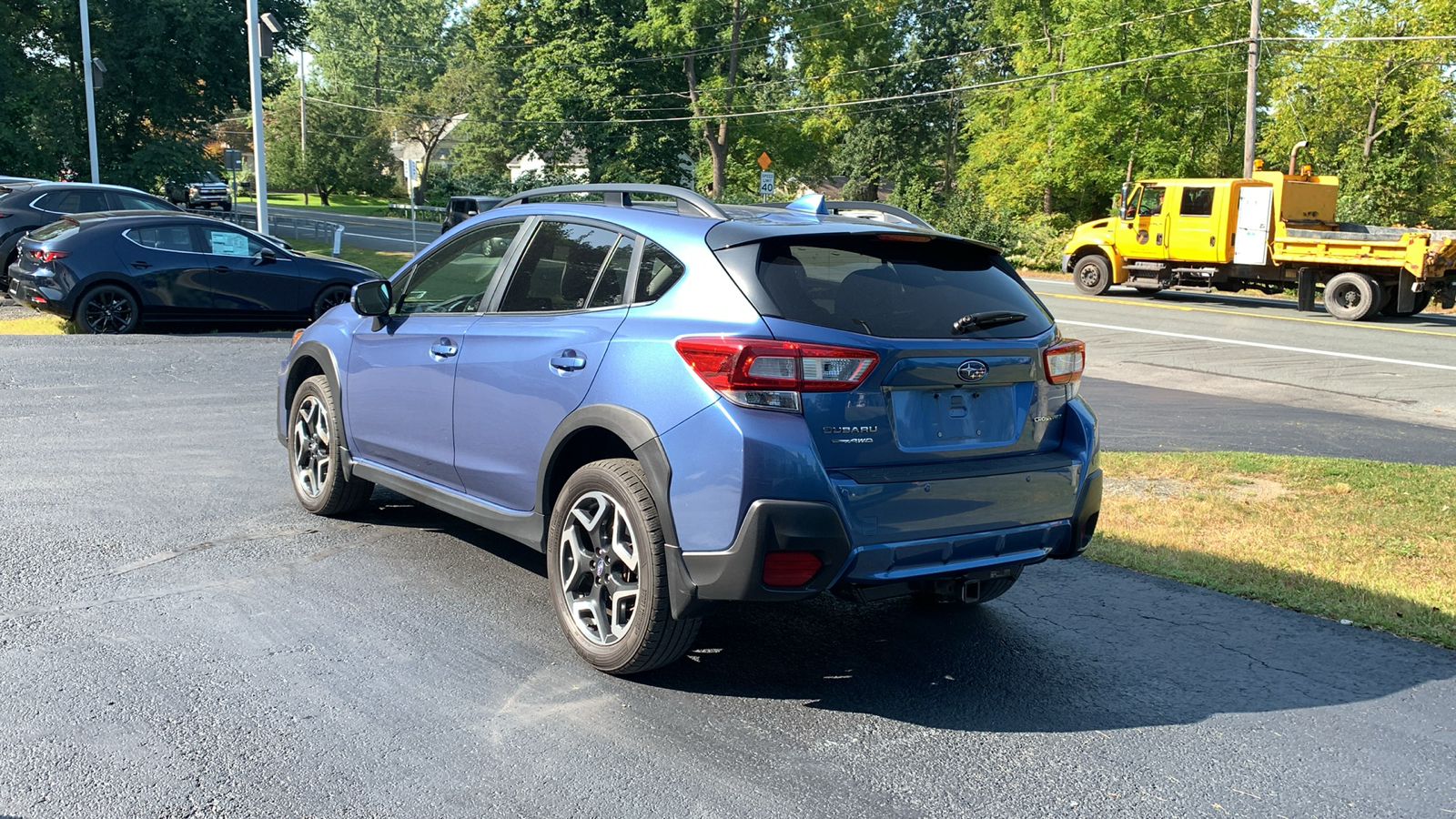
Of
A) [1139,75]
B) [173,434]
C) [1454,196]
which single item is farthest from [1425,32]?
[173,434]

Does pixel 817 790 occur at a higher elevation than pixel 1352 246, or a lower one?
lower

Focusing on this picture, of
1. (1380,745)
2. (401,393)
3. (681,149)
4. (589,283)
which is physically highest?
(681,149)

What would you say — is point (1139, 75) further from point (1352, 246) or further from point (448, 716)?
point (448, 716)

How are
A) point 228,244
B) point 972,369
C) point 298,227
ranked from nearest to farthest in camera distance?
1. point 972,369
2. point 228,244
3. point 298,227

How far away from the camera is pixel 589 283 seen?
4.78 m

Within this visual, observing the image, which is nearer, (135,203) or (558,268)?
(558,268)

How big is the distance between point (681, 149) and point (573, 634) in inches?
2429

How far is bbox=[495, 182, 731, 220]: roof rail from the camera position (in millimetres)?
4625

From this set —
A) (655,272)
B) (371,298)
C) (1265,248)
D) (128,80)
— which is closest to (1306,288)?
(1265,248)

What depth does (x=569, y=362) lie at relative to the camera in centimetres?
458

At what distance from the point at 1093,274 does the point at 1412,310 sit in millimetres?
7405

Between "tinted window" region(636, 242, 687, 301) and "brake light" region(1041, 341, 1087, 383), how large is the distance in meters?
1.43

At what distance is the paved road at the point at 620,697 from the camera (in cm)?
354

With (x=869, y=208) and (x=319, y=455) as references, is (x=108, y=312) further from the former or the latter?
(x=869, y=208)
